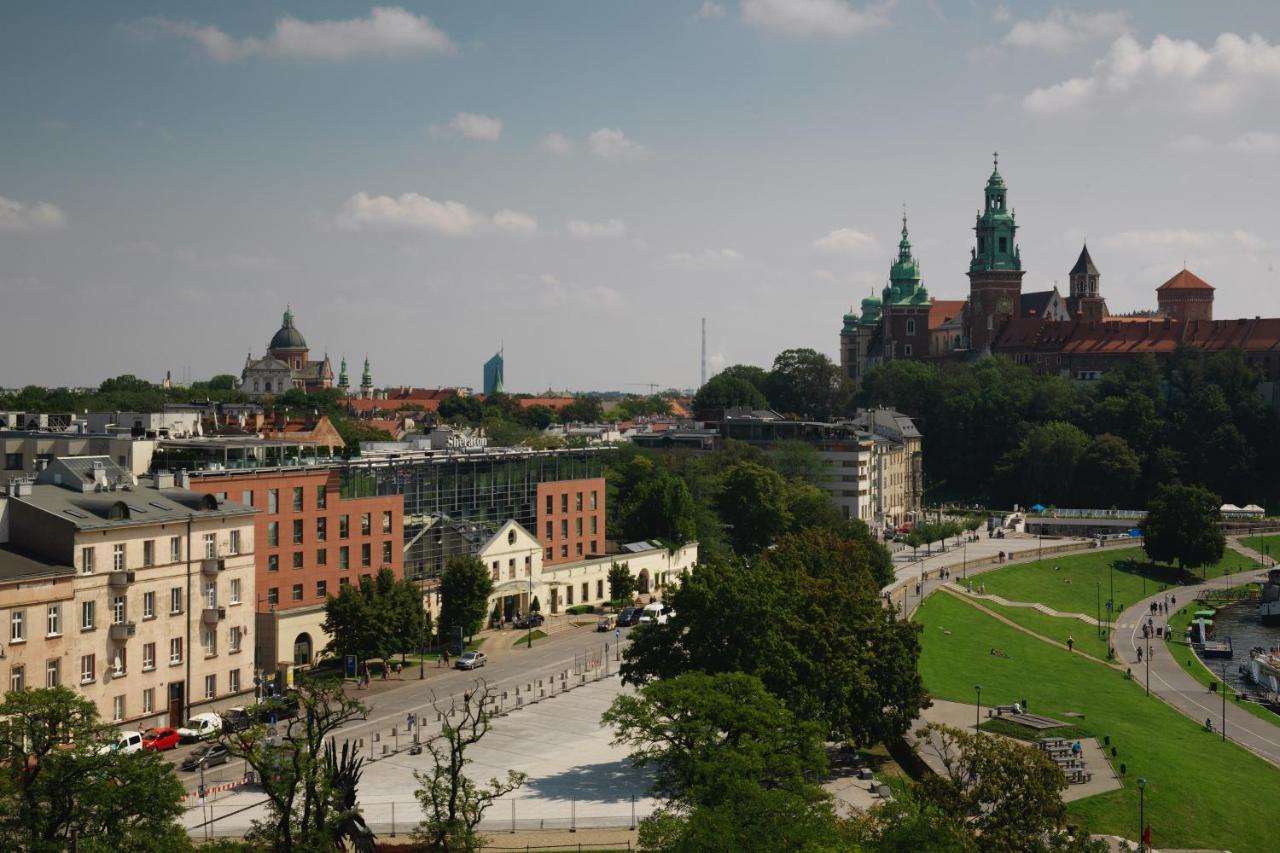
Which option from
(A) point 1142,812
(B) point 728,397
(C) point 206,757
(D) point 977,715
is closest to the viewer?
(A) point 1142,812

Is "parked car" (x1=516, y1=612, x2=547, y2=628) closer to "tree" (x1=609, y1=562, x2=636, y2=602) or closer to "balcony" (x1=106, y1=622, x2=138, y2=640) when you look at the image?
"tree" (x1=609, y1=562, x2=636, y2=602)

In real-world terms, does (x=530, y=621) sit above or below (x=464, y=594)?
below

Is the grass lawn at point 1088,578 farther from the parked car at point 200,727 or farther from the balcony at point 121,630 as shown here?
the balcony at point 121,630

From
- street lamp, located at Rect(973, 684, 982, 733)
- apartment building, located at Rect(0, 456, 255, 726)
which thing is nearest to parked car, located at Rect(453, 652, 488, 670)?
apartment building, located at Rect(0, 456, 255, 726)

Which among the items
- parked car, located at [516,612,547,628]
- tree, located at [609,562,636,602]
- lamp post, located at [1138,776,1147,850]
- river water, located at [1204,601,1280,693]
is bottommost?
river water, located at [1204,601,1280,693]

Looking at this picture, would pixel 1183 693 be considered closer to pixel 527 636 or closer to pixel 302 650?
pixel 527 636

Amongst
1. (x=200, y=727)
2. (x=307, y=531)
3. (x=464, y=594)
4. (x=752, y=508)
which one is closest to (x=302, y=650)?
(x=307, y=531)
